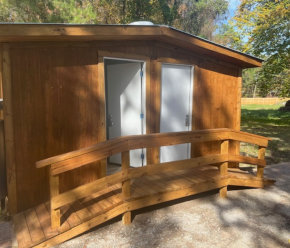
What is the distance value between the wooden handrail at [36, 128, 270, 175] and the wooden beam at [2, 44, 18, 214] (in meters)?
1.04

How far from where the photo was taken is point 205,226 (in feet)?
13.2

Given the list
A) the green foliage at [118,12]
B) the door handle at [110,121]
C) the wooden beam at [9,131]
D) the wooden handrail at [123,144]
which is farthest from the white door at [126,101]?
the green foliage at [118,12]

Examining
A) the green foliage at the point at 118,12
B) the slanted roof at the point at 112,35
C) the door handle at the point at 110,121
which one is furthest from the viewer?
the green foliage at the point at 118,12

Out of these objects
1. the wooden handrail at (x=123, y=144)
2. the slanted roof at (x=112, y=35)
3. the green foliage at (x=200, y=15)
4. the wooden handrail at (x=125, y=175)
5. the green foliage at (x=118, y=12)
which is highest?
the green foliage at (x=200, y=15)

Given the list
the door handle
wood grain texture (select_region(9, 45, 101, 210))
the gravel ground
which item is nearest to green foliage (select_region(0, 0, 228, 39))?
the door handle

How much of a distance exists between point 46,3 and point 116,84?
455 inches

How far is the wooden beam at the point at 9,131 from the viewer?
3963 millimetres

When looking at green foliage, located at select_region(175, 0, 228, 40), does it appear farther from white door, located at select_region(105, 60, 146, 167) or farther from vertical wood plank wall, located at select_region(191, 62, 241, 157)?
white door, located at select_region(105, 60, 146, 167)

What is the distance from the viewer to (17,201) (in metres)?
4.15

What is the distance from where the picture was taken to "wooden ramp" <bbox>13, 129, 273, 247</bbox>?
3.46 m

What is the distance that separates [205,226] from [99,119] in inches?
104

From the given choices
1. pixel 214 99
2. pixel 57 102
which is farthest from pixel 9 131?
pixel 214 99

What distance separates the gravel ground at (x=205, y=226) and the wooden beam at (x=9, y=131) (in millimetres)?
463

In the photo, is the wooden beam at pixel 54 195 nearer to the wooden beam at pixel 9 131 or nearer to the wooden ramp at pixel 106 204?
the wooden ramp at pixel 106 204
